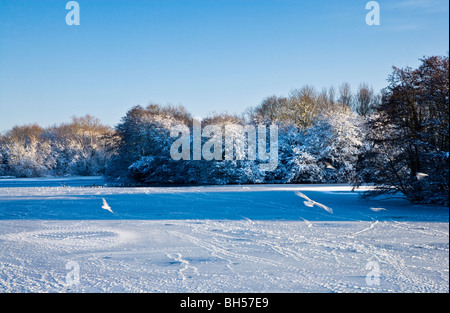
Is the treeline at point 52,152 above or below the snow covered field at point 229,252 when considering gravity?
above

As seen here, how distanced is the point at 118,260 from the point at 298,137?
72.5ft

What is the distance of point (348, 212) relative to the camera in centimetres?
928

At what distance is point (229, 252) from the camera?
17.3ft

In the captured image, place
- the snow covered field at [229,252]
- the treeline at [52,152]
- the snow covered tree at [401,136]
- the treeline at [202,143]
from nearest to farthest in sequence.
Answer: the snow covered field at [229,252] < the snow covered tree at [401,136] < the treeline at [52,152] < the treeline at [202,143]

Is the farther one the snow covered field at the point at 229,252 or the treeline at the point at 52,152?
the treeline at the point at 52,152

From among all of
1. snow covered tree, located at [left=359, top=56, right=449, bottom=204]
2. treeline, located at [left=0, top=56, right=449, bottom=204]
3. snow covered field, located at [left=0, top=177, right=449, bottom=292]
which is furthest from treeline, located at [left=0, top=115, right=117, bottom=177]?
snow covered tree, located at [left=359, top=56, right=449, bottom=204]

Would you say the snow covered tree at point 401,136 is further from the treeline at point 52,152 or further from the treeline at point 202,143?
the treeline at point 52,152

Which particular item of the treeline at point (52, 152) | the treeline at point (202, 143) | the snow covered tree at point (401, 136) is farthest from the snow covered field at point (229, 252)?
the treeline at point (52, 152)

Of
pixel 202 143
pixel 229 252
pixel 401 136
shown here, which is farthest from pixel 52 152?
pixel 229 252

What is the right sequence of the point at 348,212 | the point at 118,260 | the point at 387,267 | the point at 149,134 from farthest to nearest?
the point at 149,134, the point at 348,212, the point at 118,260, the point at 387,267

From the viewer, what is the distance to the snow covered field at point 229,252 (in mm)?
3703

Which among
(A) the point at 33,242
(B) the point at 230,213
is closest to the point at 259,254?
(A) the point at 33,242

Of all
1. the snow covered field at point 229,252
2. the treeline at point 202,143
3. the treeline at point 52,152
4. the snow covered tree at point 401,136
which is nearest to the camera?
the snow covered field at point 229,252
